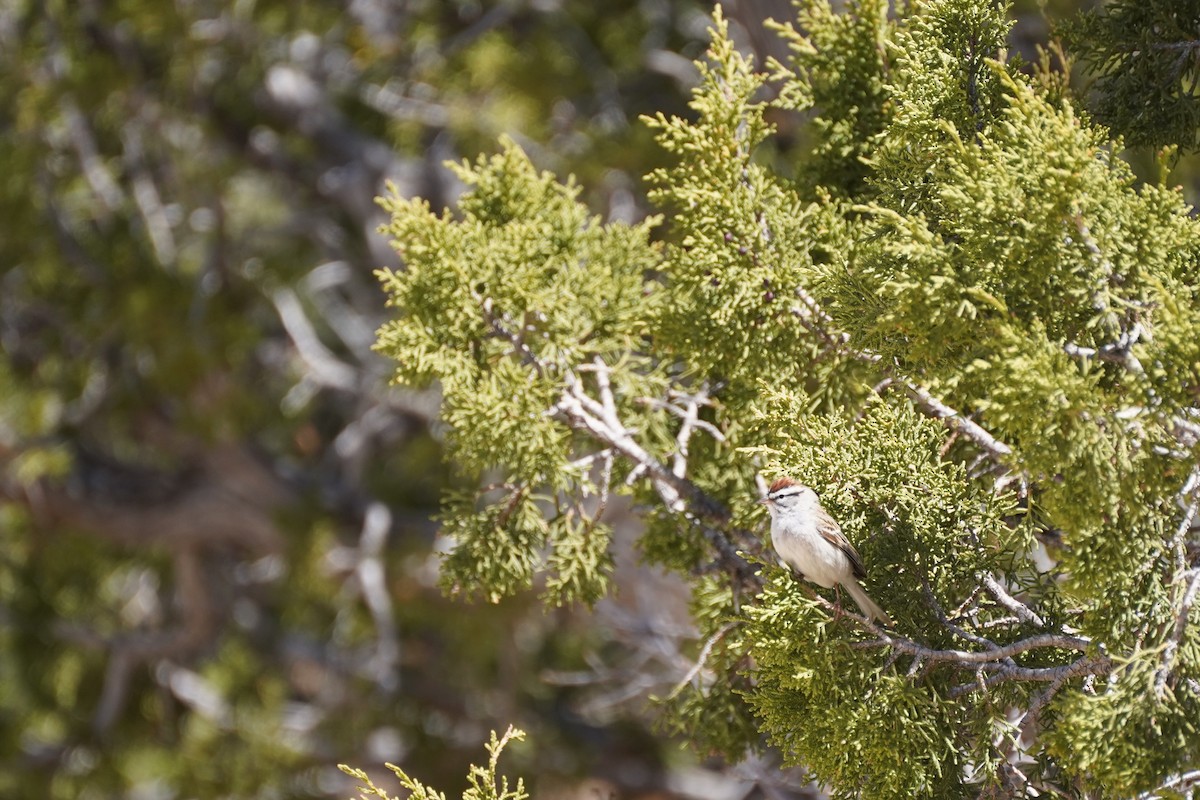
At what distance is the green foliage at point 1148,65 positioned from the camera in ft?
8.54

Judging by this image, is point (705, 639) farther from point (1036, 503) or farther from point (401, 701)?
point (401, 701)

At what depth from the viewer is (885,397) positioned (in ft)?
9.26

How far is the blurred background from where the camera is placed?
6797 millimetres

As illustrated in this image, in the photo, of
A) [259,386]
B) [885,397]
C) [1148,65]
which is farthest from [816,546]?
[259,386]

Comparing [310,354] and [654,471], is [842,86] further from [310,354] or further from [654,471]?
[310,354]

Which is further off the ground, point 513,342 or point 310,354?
point 513,342

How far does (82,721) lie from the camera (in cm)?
823

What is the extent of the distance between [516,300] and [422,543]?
495cm

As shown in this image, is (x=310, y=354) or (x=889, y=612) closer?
(x=889, y=612)

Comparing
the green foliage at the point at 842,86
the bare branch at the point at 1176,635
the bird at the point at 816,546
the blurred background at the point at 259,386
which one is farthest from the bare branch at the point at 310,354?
the bare branch at the point at 1176,635

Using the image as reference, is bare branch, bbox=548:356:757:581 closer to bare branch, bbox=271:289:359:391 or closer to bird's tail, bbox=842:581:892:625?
bird's tail, bbox=842:581:892:625

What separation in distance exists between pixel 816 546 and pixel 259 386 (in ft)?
22.8

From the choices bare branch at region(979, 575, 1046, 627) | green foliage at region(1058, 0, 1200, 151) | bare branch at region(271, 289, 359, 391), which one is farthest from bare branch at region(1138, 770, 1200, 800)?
bare branch at region(271, 289, 359, 391)

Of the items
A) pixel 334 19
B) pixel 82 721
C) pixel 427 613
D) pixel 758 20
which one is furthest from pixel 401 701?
pixel 758 20
